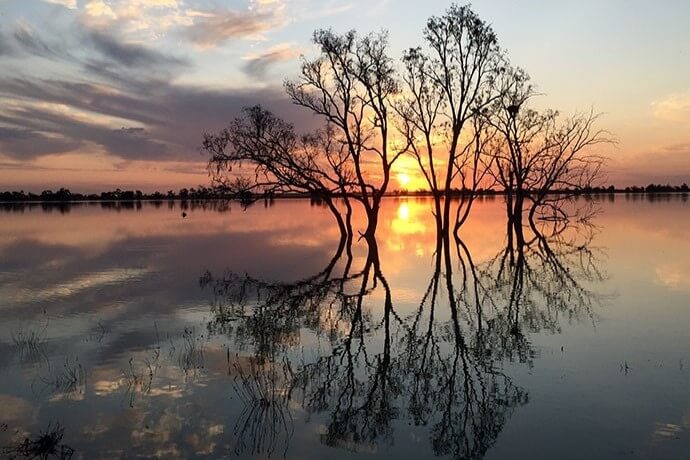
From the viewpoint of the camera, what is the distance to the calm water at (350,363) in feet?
26.9

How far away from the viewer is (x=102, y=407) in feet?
31.1

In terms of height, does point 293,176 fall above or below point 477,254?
above

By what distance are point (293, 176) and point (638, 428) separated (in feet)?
109

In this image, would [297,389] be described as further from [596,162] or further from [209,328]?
[596,162]

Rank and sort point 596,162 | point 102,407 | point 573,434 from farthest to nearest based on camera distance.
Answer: point 596,162, point 102,407, point 573,434

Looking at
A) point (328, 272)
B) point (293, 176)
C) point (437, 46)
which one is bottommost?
point (328, 272)

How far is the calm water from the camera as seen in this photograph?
819 centimetres

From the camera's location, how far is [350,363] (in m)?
12.2

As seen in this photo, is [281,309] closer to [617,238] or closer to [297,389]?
[297,389]

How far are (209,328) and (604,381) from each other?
992 centimetres

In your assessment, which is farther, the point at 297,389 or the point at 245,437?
the point at 297,389

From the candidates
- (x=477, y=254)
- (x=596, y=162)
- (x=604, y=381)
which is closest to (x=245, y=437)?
(x=604, y=381)

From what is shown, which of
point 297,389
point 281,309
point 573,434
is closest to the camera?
point 573,434

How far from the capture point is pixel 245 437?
8.32m
